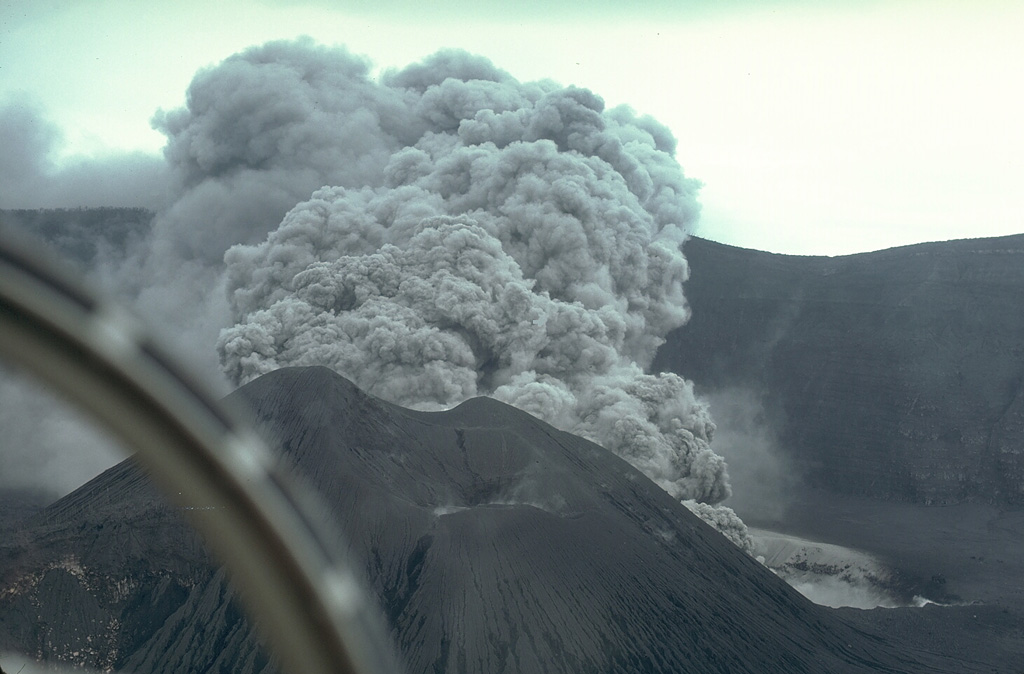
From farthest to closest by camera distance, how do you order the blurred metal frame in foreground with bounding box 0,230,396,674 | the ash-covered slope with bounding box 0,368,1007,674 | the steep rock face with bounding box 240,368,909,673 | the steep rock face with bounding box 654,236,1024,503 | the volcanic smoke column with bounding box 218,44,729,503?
the steep rock face with bounding box 654,236,1024,503, the volcanic smoke column with bounding box 218,44,729,503, the steep rock face with bounding box 240,368,909,673, the ash-covered slope with bounding box 0,368,1007,674, the blurred metal frame in foreground with bounding box 0,230,396,674

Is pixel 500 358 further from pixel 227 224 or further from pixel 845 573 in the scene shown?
pixel 227 224

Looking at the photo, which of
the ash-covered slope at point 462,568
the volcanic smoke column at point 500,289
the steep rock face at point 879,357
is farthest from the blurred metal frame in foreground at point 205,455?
the steep rock face at point 879,357

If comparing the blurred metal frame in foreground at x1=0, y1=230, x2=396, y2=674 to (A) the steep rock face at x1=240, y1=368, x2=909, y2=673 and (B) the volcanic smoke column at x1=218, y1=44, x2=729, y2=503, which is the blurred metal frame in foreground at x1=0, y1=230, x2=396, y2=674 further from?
(B) the volcanic smoke column at x1=218, y1=44, x2=729, y2=503

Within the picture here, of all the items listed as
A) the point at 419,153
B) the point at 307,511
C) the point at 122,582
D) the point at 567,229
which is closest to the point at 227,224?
the point at 419,153

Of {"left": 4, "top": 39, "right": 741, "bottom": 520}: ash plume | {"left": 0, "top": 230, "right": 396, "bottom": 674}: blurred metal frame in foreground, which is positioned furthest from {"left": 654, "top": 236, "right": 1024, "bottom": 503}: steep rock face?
{"left": 0, "top": 230, "right": 396, "bottom": 674}: blurred metal frame in foreground

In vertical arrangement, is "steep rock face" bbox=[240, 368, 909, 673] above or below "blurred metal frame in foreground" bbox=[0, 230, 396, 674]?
below
